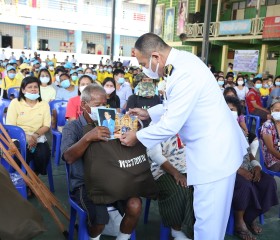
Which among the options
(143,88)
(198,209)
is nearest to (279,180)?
(143,88)

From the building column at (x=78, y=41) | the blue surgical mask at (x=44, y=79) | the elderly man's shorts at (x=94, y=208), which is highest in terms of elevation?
the building column at (x=78, y=41)

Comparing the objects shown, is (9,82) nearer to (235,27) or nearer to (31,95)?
(31,95)

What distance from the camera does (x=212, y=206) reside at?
200cm

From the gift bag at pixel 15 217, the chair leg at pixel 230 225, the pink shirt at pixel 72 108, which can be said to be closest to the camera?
the gift bag at pixel 15 217

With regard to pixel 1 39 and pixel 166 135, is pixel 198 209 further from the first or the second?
pixel 1 39

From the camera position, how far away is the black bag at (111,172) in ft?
6.75

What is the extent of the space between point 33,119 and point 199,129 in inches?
83.5

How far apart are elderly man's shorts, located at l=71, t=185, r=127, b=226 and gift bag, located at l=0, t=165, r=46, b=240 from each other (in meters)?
0.83

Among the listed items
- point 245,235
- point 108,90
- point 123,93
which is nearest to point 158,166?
point 245,235

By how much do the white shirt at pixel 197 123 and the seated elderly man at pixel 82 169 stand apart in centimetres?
39

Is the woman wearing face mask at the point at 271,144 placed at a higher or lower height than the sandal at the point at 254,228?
higher

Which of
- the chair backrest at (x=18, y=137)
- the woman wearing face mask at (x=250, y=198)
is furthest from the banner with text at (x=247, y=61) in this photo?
the chair backrest at (x=18, y=137)

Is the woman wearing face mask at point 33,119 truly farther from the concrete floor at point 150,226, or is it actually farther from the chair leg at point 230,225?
the chair leg at point 230,225

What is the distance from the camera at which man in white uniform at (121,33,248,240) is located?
1.92 meters
